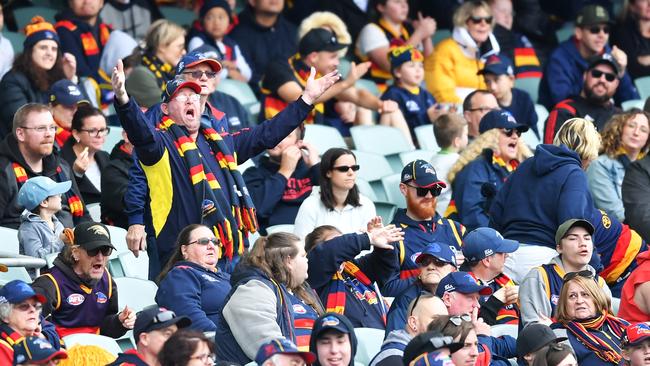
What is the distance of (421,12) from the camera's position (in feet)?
48.3

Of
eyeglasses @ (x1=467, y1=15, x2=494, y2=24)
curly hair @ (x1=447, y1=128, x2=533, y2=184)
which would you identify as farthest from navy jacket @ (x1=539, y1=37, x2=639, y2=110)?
curly hair @ (x1=447, y1=128, x2=533, y2=184)

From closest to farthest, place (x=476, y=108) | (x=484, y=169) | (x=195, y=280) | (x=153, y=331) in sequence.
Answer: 1. (x=153, y=331)
2. (x=195, y=280)
3. (x=484, y=169)
4. (x=476, y=108)

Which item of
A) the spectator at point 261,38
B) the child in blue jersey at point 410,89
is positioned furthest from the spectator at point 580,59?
the spectator at point 261,38

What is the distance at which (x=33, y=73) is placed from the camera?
10617 millimetres

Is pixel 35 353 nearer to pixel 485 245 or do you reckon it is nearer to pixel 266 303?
pixel 266 303

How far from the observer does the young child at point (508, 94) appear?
40.8ft

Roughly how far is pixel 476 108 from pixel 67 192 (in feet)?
11.1

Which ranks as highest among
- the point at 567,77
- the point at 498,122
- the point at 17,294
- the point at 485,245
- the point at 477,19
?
the point at 17,294

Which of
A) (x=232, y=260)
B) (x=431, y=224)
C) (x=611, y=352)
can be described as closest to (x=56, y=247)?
(x=232, y=260)

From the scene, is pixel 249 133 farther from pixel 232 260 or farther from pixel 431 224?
pixel 431 224

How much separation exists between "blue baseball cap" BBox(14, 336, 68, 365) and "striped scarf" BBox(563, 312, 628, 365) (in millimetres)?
2939

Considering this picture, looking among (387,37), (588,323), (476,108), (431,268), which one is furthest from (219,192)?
(387,37)

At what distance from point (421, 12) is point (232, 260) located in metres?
6.72

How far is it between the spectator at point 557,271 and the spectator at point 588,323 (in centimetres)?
16
